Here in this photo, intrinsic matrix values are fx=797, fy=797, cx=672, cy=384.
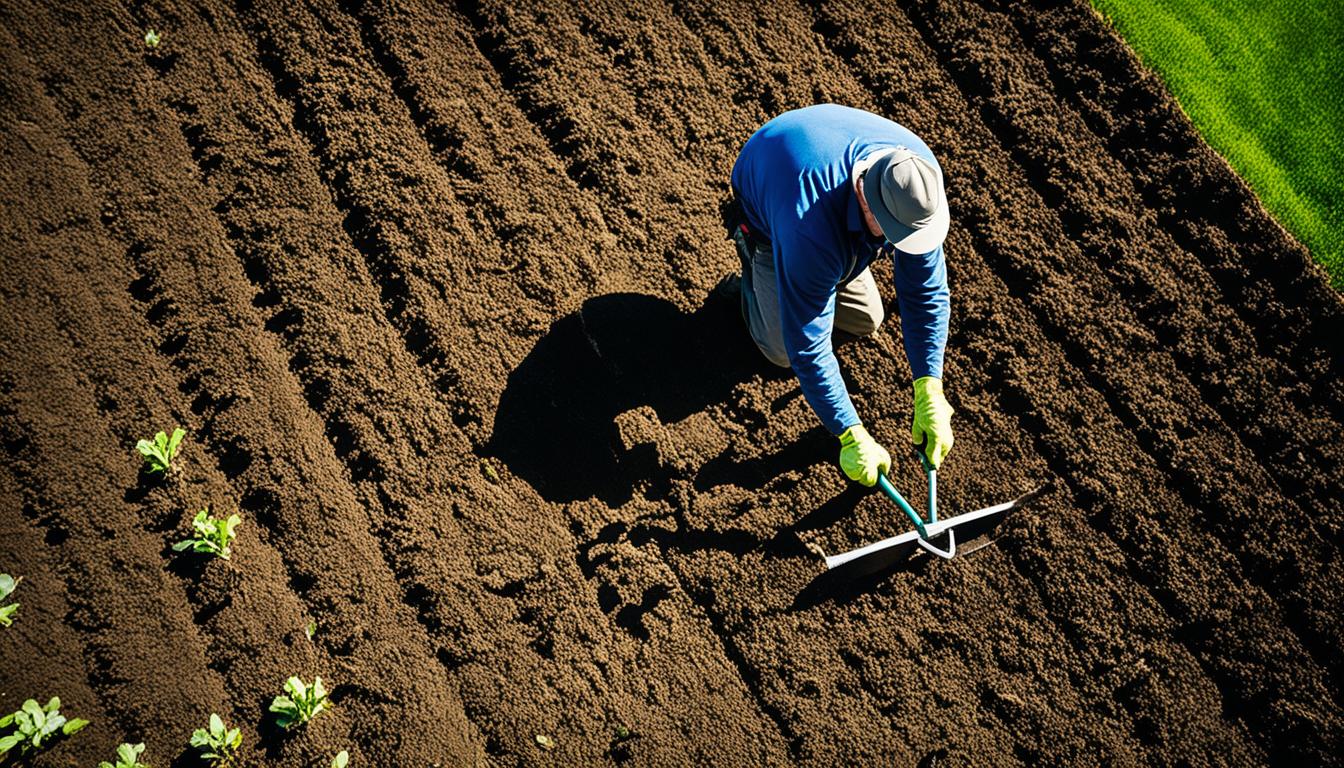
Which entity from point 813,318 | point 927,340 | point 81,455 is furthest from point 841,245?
point 81,455

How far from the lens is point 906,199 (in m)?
2.75

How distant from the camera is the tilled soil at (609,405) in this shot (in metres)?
3.50

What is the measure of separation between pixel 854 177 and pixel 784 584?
1.82m

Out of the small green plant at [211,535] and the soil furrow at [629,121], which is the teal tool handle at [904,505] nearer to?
the soil furrow at [629,121]

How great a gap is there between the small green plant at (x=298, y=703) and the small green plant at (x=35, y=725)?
817 millimetres

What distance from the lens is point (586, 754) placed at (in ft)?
11.3

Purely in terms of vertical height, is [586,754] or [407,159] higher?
[407,159]

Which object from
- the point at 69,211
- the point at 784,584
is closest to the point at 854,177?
the point at 784,584

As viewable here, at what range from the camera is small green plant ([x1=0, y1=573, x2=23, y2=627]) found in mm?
3445

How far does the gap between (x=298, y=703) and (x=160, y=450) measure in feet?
4.33

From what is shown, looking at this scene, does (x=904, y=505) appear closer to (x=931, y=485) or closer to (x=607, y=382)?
(x=931, y=485)

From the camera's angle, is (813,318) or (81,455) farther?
(81,455)

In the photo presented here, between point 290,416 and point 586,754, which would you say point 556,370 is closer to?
point 290,416

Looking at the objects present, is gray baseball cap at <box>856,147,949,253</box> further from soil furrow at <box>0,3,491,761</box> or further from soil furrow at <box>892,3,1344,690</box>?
soil furrow at <box>0,3,491,761</box>
